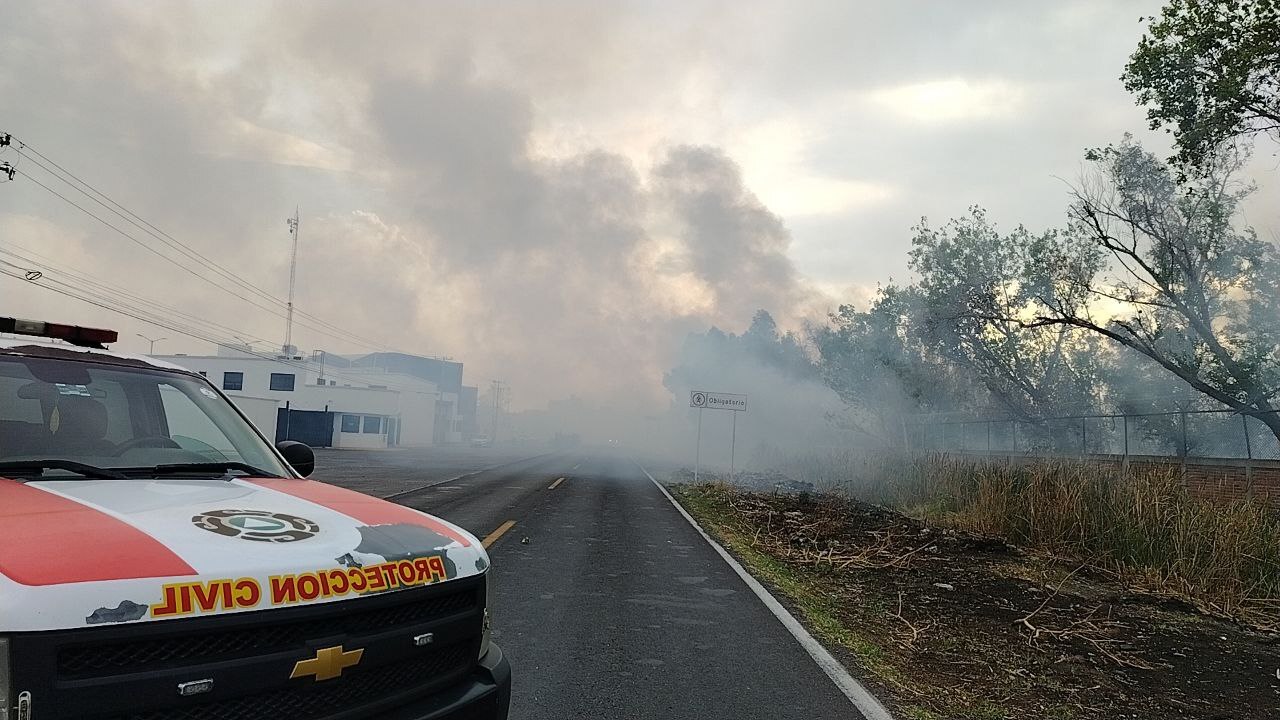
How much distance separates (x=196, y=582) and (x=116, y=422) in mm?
1990

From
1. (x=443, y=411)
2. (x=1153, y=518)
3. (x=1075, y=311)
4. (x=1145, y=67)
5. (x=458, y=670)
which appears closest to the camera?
(x=458, y=670)

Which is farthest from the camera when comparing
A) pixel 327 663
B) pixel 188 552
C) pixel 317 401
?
pixel 317 401

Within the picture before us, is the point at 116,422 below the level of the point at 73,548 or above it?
above

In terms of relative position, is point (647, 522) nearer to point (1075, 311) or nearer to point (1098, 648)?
point (1098, 648)

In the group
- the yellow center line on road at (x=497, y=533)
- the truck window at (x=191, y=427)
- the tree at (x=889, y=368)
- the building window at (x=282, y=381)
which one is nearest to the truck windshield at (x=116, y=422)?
the truck window at (x=191, y=427)

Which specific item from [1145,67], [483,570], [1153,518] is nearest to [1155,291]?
[1145,67]

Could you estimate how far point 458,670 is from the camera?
283cm

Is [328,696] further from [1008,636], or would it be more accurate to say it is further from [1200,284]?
[1200,284]

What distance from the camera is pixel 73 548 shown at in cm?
208

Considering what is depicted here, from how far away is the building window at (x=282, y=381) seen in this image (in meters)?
65.4

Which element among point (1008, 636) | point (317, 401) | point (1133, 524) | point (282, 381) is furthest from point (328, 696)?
point (282, 381)

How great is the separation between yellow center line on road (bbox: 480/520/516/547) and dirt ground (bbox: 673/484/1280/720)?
357 cm

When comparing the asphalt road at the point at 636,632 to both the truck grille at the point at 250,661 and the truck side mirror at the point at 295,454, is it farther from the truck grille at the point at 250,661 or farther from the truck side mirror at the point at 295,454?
the truck grille at the point at 250,661

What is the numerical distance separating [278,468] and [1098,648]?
257 inches
